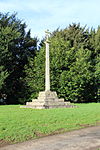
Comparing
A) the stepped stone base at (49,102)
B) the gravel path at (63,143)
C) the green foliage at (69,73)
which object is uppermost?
the green foliage at (69,73)

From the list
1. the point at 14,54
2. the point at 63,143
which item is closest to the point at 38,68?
the point at 14,54

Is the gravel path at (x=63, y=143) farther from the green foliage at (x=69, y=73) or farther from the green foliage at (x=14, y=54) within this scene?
the green foliage at (x=69, y=73)

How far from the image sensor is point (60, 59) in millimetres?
28109

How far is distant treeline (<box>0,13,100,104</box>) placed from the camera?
88.5 ft

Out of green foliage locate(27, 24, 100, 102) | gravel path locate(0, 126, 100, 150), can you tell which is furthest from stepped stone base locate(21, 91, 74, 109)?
gravel path locate(0, 126, 100, 150)

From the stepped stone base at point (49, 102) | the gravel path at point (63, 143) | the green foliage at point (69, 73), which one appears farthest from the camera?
the green foliage at point (69, 73)

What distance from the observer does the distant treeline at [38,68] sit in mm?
26969

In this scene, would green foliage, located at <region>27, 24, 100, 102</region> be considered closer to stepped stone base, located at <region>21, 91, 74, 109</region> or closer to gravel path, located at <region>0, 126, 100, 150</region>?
stepped stone base, located at <region>21, 91, 74, 109</region>

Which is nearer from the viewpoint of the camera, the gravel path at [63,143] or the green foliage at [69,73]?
the gravel path at [63,143]

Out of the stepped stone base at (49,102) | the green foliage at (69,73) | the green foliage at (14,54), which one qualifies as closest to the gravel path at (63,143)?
the stepped stone base at (49,102)

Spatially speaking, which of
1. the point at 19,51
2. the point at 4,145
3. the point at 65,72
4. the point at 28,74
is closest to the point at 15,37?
the point at 19,51

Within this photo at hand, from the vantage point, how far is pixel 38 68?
27797 millimetres

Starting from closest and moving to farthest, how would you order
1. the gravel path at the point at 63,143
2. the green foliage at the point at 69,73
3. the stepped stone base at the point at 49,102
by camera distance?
the gravel path at the point at 63,143 < the stepped stone base at the point at 49,102 < the green foliage at the point at 69,73

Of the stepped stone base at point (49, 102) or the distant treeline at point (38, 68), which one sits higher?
the distant treeline at point (38, 68)
